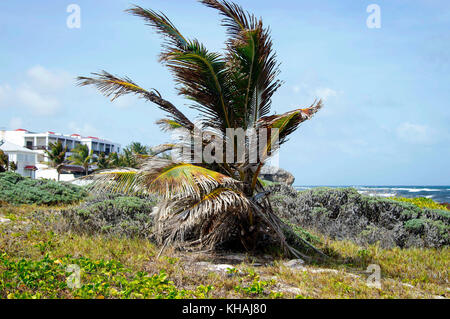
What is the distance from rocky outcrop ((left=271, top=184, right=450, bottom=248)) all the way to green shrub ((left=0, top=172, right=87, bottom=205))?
7.59 meters

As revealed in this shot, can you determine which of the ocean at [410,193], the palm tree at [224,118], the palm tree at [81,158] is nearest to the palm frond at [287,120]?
the palm tree at [224,118]

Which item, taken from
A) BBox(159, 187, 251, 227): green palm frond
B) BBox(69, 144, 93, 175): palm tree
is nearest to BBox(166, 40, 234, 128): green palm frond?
BBox(159, 187, 251, 227): green palm frond

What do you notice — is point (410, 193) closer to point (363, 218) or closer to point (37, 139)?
point (363, 218)

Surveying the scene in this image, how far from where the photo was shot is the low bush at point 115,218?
7.70m

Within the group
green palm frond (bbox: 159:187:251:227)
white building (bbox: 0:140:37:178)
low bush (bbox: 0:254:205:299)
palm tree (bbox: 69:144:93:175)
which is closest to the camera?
low bush (bbox: 0:254:205:299)

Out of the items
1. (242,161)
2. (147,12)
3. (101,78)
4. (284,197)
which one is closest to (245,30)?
(147,12)

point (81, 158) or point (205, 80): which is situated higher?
point (205, 80)

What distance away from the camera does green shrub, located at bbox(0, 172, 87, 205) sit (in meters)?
12.3

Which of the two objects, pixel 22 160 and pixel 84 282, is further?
pixel 22 160

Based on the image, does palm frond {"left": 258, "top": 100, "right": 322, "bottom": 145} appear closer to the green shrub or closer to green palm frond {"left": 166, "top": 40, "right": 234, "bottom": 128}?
green palm frond {"left": 166, "top": 40, "right": 234, "bottom": 128}

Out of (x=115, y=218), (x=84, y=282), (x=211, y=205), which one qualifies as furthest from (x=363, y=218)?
(x=84, y=282)

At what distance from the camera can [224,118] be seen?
6883 millimetres

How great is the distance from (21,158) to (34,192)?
43.3m
